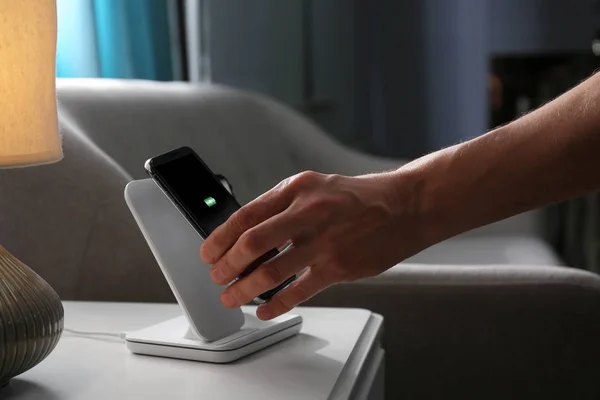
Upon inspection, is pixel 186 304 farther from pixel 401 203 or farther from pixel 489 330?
pixel 489 330

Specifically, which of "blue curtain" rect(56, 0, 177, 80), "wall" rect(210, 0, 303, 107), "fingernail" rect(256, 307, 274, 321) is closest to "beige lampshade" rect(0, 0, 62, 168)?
"fingernail" rect(256, 307, 274, 321)

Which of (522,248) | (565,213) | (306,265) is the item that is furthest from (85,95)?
(565,213)

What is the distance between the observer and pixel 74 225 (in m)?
1.08

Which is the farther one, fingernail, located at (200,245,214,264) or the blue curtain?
the blue curtain

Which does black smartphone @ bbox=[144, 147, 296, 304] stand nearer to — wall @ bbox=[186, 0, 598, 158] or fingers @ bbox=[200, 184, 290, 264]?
fingers @ bbox=[200, 184, 290, 264]

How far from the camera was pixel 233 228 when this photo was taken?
669mm

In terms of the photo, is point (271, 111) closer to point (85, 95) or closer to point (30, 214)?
point (85, 95)

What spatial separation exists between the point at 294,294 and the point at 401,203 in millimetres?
132

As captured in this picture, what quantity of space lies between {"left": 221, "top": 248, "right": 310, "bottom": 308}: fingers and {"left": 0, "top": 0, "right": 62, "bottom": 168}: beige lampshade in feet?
0.63

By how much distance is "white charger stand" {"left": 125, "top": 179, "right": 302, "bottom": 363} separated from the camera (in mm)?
712

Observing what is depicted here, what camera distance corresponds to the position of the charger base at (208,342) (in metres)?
0.70

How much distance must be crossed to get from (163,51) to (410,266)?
1.60m

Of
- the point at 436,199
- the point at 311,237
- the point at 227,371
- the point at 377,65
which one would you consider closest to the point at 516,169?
the point at 436,199

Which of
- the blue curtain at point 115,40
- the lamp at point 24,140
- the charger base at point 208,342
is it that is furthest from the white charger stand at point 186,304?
the blue curtain at point 115,40
